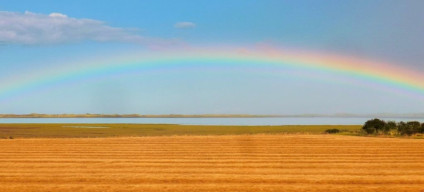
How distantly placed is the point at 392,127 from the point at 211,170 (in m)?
37.4

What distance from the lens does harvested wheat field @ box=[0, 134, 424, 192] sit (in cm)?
1491

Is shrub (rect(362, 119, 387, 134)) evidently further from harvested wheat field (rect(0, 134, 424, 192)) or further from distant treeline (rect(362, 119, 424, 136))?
harvested wheat field (rect(0, 134, 424, 192))

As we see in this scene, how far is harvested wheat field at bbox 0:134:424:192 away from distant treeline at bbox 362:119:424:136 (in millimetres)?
22319

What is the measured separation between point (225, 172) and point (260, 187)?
3.41m

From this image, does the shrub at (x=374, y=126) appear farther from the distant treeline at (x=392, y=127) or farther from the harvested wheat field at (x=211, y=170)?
the harvested wheat field at (x=211, y=170)

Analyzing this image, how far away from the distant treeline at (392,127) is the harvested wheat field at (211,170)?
22319mm

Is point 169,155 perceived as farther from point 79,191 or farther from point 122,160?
point 79,191

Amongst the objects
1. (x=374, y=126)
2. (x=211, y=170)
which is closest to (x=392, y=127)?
(x=374, y=126)

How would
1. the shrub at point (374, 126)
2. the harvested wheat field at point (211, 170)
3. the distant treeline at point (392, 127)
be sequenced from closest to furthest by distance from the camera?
the harvested wheat field at point (211, 170) → the distant treeline at point (392, 127) → the shrub at point (374, 126)

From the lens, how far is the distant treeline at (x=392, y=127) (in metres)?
47.3

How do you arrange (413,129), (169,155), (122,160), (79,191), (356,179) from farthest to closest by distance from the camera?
(413,129)
(169,155)
(122,160)
(356,179)
(79,191)

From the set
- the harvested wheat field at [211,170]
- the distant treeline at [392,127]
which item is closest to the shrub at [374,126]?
the distant treeline at [392,127]

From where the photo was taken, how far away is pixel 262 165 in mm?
20078

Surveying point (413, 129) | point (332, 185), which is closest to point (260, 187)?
point (332, 185)
